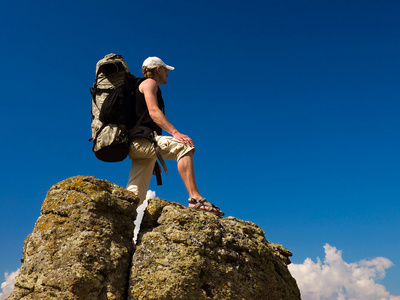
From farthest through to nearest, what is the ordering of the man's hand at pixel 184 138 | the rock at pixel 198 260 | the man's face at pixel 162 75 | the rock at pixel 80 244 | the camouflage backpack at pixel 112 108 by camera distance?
the man's face at pixel 162 75 < the camouflage backpack at pixel 112 108 < the man's hand at pixel 184 138 < the rock at pixel 198 260 < the rock at pixel 80 244

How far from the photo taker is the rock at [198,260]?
548cm

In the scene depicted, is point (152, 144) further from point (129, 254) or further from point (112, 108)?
point (129, 254)

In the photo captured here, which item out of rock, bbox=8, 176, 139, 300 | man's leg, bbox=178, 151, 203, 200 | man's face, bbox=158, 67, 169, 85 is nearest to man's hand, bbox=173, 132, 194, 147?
man's leg, bbox=178, 151, 203, 200

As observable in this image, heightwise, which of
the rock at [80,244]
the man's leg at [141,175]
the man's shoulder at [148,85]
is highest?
the man's shoulder at [148,85]

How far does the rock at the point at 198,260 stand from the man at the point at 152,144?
2.25 feet

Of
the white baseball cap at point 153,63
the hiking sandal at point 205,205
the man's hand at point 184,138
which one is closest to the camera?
the hiking sandal at point 205,205

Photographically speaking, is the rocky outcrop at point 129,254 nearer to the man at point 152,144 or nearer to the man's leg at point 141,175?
the man at point 152,144

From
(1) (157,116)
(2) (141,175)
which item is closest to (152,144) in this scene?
(1) (157,116)

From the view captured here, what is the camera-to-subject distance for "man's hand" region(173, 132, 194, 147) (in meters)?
7.30

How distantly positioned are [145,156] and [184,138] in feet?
3.25

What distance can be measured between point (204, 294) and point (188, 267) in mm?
499

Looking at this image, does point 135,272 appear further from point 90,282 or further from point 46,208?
point 46,208

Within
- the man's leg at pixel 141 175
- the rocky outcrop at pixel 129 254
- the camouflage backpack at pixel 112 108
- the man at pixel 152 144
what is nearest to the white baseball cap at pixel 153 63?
the man at pixel 152 144

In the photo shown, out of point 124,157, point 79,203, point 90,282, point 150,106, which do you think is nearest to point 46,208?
point 79,203
